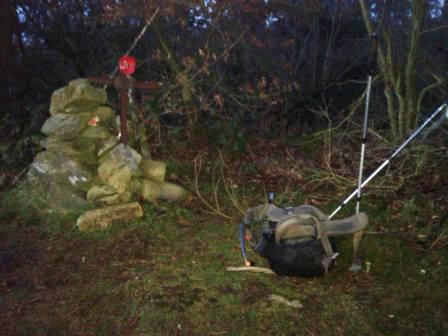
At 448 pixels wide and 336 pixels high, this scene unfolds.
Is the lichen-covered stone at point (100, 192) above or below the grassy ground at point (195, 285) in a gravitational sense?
above

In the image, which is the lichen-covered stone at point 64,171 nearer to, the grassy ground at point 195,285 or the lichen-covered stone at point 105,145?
the lichen-covered stone at point 105,145

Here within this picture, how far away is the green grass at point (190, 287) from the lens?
3334 mm

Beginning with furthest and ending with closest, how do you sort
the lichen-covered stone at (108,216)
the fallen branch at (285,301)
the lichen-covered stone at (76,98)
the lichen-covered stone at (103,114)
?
1. the lichen-covered stone at (103,114)
2. the lichen-covered stone at (76,98)
3. the lichen-covered stone at (108,216)
4. the fallen branch at (285,301)

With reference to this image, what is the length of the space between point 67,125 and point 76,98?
13.6 inches

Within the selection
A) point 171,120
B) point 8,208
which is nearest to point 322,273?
point 8,208

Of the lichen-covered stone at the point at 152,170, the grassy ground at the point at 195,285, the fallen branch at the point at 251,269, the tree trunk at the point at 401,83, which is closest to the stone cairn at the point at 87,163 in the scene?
the lichen-covered stone at the point at 152,170

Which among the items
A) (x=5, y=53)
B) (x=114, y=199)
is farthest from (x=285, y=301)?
(x=5, y=53)

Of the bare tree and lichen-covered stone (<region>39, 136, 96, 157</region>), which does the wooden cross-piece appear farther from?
the bare tree

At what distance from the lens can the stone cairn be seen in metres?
5.45

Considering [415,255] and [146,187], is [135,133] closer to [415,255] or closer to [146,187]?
[146,187]

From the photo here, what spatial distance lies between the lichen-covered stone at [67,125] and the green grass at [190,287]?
1146 millimetres

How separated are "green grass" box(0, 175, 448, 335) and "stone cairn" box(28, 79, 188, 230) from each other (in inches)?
20.1

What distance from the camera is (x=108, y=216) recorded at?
5047 millimetres

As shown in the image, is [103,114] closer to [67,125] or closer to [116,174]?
[67,125]
